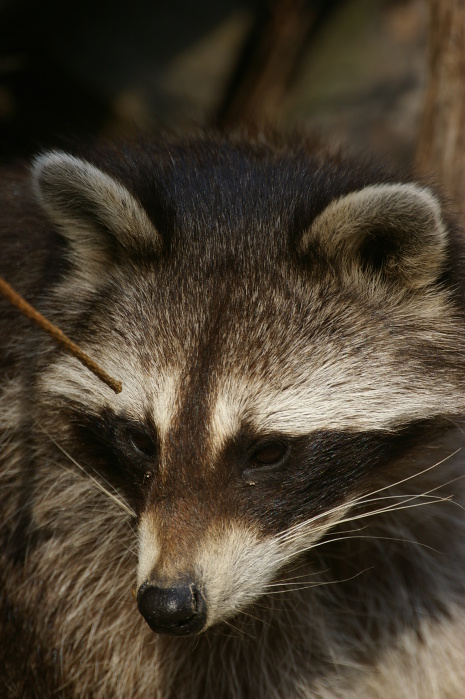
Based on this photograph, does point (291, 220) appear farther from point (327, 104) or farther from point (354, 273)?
point (327, 104)

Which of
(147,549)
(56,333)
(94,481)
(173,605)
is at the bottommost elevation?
(173,605)

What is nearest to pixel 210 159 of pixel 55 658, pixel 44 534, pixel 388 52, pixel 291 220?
pixel 291 220

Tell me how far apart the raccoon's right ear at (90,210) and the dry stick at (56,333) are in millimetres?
Answer: 457

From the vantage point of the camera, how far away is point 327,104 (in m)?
7.55

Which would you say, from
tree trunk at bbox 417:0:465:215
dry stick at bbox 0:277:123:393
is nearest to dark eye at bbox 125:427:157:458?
dry stick at bbox 0:277:123:393

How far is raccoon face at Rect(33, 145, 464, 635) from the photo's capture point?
2801 millimetres

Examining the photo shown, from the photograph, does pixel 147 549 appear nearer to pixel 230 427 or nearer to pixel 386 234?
pixel 230 427

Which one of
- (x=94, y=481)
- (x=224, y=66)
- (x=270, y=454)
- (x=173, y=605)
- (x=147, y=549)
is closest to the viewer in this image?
(x=173, y=605)

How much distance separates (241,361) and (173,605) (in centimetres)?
77

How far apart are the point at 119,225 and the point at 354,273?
0.81 metres

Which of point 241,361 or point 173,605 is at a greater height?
point 241,361

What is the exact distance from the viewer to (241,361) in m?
2.90

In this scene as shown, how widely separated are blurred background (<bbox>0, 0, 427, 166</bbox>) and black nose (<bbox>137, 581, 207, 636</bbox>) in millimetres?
4937

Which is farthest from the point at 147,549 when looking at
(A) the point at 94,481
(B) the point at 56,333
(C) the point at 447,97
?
(C) the point at 447,97
